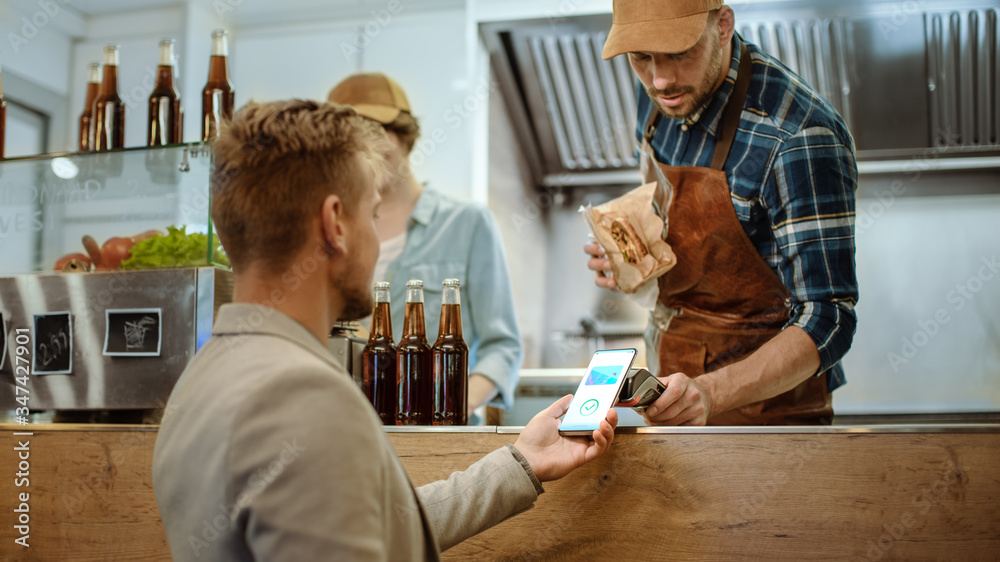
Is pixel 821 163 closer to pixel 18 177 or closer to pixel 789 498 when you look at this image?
pixel 789 498

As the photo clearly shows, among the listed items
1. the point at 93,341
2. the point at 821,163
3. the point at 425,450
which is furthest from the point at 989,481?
the point at 93,341

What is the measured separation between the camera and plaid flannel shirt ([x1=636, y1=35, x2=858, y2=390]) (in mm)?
1480

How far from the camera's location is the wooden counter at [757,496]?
1090mm

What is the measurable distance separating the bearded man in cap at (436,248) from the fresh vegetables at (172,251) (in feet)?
2.21

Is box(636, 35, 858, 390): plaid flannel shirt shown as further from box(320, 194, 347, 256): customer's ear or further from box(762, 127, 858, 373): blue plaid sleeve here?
box(320, 194, 347, 256): customer's ear

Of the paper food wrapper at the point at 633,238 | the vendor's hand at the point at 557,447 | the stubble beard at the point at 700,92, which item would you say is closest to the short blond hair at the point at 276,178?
the vendor's hand at the point at 557,447

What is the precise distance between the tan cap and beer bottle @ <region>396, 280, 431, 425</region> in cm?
93

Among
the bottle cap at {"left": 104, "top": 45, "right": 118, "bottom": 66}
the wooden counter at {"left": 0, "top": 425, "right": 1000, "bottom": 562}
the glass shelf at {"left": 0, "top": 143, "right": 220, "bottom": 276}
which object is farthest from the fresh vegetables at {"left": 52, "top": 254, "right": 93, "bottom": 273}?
the wooden counter at {"left": 0, "top": 425, "right": 1000, "bottom": 562}

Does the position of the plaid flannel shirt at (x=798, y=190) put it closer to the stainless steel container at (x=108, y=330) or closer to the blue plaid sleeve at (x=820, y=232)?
the blue plaid sleeve at (x=820, y=232)

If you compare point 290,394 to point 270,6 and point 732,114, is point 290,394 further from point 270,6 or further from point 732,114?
point 270,6

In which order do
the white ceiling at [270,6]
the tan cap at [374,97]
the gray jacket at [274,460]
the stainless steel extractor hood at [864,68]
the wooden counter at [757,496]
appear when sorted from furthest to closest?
the white ceiling at [270,6] < the stainless steel extractor hood at [864,68] < the tan cap at [374,97] < the wooden counter at [757,496] < the gray jacket at [274,460]

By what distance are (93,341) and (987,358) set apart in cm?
302

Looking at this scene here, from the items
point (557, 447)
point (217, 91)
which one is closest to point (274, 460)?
point (557, 447)

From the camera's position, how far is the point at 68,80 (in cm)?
359
